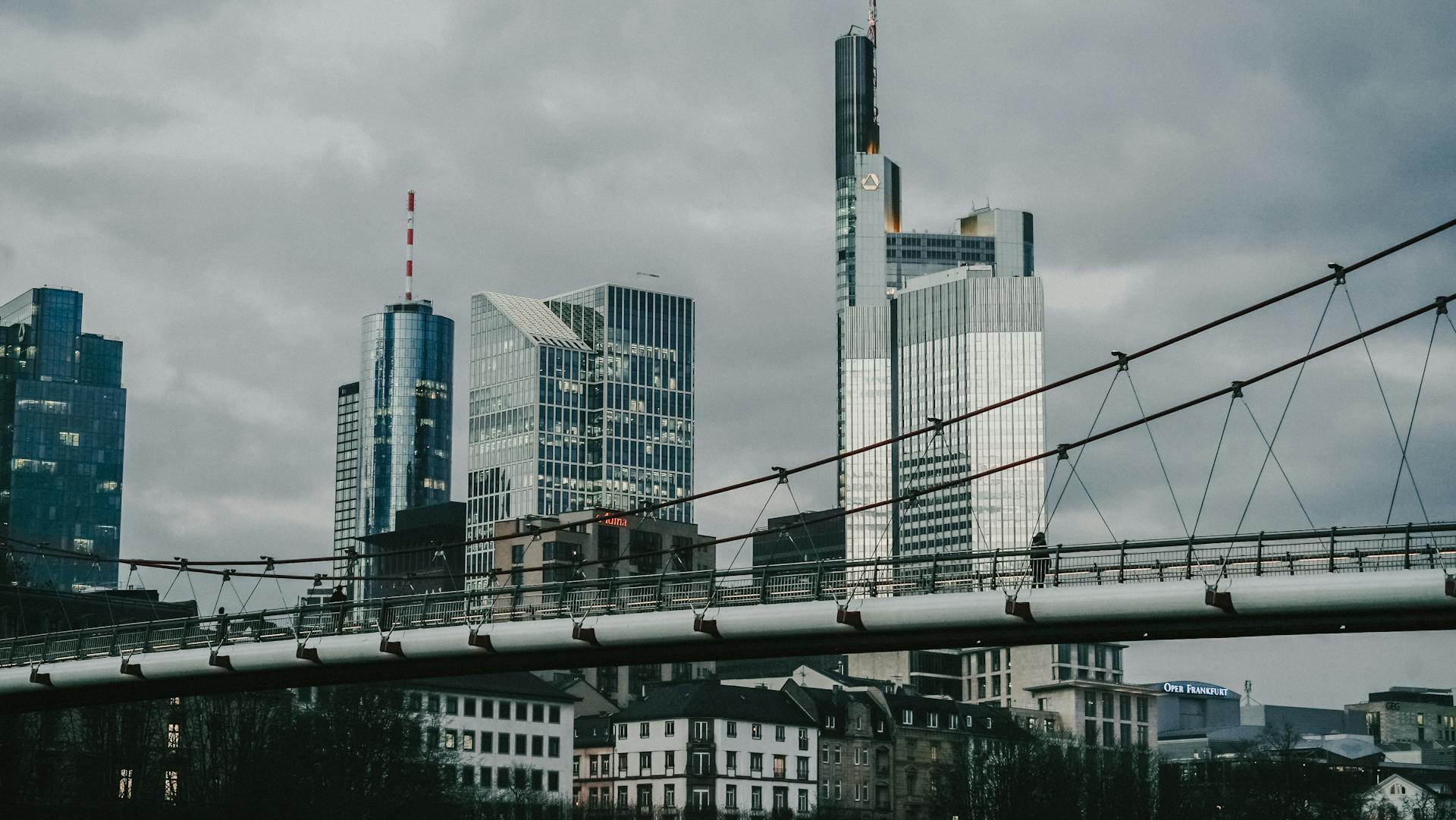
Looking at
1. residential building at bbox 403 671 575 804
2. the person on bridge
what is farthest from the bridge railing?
residential building at bbox 403 671 575 804

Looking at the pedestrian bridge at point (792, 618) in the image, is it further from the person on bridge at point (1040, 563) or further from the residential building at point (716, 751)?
the residential building at point (716, 751)

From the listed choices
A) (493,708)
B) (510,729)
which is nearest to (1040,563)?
(493,708)

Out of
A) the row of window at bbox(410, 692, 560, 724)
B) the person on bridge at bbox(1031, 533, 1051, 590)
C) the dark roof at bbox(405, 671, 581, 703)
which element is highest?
the person on bridge at bbox(1031, 533, 1051, 590)

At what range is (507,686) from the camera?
168875mm

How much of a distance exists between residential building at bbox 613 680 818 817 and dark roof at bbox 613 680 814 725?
84 millimetres

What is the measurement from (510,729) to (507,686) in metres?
3.81

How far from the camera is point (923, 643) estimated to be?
209 feet

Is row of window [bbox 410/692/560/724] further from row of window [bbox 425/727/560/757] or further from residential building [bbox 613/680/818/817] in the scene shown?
residential building [bbox 613/680/818/817]

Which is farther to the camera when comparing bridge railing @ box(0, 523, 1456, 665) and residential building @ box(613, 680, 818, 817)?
residential building @ box(613, 680, 818, 817)

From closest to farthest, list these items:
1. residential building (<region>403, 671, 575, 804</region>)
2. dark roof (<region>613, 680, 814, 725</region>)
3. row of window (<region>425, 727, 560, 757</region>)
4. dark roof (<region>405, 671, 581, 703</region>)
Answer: residential building (<region>403, 671, 575, 804</region>), row of window (<region>425, 727, 560, 757</region>), dark roof (<region>405, 671, 581, 703</region>), dark roof (<region>613, 680, 814, 725</region>)

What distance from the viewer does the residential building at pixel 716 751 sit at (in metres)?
165

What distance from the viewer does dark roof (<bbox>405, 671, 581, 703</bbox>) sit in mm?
163750

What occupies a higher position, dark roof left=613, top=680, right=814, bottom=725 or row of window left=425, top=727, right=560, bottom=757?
dark roof left=613, top=680, right=814, bottom=725

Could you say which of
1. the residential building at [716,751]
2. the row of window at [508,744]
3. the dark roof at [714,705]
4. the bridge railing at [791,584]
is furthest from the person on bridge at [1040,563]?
the dark roof at [714,705]
